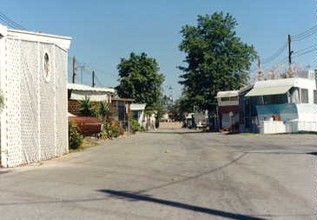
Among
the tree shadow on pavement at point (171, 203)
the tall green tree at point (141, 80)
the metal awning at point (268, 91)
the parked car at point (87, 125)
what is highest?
the tall green tree at point (141, 80)

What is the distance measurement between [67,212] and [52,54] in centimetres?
1463

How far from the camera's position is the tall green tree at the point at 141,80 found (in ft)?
273

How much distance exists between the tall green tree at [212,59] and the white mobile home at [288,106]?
58.1 feet

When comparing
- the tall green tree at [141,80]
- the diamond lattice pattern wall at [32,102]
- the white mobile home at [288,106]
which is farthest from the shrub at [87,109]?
the tall green tree at [141,80]

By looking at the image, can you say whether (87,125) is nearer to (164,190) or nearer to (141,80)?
(164,190)

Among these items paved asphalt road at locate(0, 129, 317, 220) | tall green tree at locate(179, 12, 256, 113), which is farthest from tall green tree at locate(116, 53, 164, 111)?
paved asphalt road at locate(0, 129, 317, 220)

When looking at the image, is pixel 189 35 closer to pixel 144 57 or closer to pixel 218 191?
pixel 144 57

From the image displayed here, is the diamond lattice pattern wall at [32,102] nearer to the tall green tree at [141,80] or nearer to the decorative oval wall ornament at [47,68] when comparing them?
the decorative oval wall ornament at [47,68]

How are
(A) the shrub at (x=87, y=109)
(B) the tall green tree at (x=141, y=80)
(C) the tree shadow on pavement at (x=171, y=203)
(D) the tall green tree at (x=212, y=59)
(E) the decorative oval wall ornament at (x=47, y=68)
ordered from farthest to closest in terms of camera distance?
(B) the tall green tree at (x=141, y=80) < (D) the tall green tree at (x=212, y=59) < (A) the shrub at (x=87, y=109) < (E) the decorative oval wall ornament at (x=47, y=68) < (C) the tree shadow on pavement at (x=171, y=203)

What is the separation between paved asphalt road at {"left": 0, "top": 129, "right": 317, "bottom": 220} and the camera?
30.8ft

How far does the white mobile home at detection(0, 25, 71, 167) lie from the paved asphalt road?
1347 millimetres

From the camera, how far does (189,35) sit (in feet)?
242

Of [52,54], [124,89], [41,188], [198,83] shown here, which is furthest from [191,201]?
[124,89]

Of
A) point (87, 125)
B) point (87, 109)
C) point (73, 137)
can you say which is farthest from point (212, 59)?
point (73, 137)
